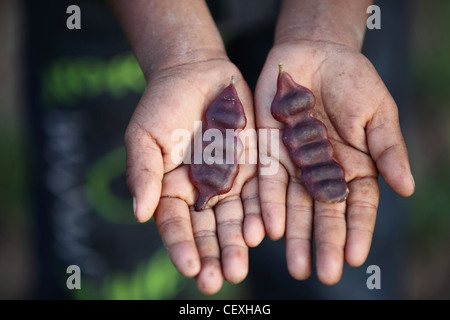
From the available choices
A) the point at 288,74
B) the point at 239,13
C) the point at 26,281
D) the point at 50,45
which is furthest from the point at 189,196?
the point at 26,281

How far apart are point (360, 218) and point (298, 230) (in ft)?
1.13

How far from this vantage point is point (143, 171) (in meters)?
2.36

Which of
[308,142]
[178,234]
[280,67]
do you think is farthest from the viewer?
[280,67]

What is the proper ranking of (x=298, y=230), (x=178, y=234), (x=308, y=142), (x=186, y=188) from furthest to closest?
(x=308, y=142) < (x=186, y=188) < (x=298, y=230) < (x=178, y=234)

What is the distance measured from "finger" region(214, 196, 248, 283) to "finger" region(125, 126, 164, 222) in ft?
1.32

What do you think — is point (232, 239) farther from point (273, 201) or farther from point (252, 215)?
point (273, 201)

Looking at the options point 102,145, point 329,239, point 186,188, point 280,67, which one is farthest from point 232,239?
point 102,145

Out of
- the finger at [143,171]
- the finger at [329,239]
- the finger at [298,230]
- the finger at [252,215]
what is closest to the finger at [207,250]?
the finger at [252,215]

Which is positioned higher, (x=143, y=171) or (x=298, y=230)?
(x=143, y=171)

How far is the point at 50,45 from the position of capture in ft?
10.1

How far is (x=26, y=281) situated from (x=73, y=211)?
5.93ft

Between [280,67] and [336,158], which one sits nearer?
[336,158]

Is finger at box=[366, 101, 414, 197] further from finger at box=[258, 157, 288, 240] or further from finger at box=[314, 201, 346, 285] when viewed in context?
finger at box=[258, 157, 288, 240]

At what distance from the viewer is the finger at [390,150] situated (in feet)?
7.79
